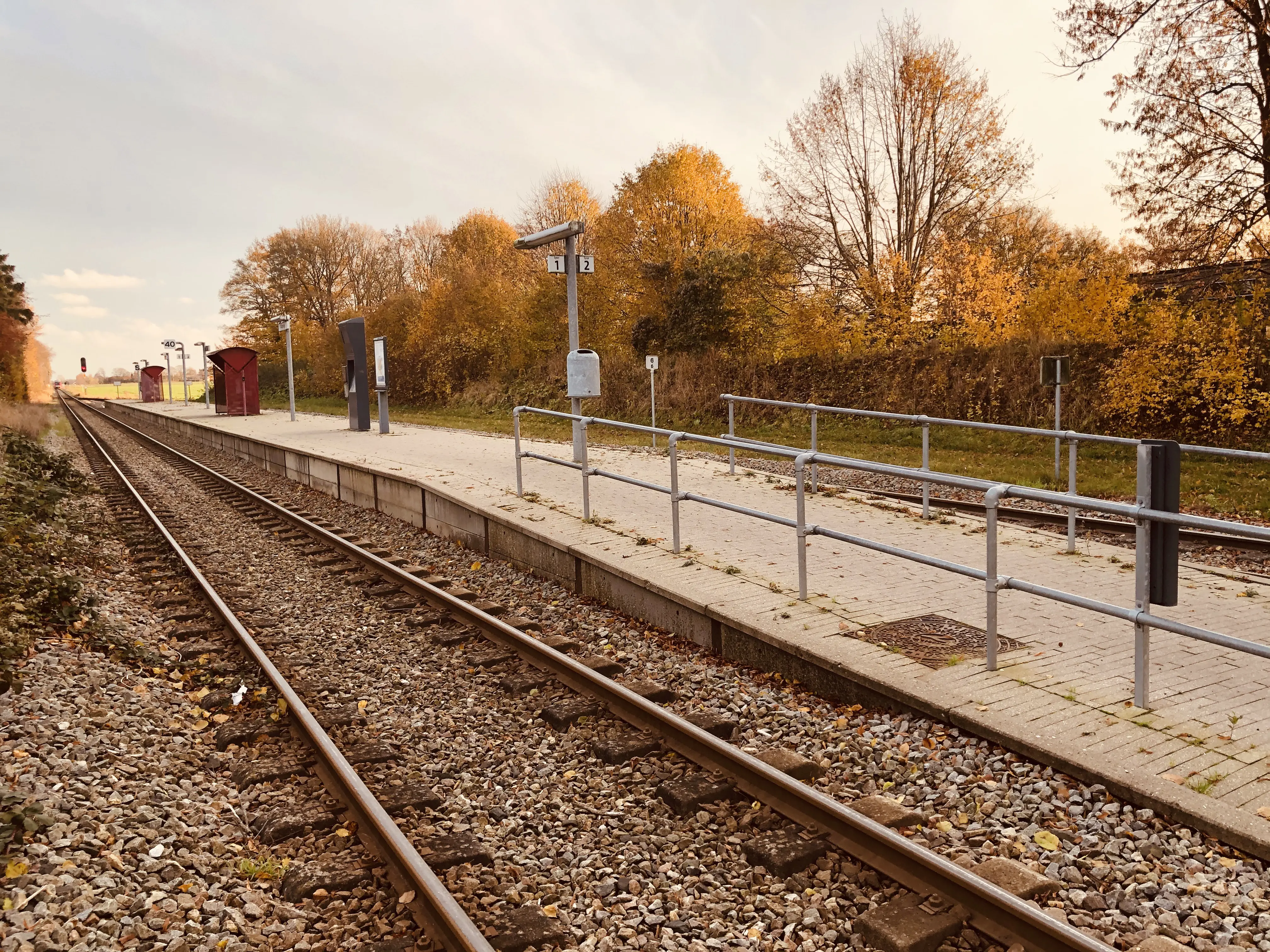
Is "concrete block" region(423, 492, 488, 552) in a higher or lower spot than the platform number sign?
lower

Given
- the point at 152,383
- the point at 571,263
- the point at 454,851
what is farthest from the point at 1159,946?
the point at 152,383

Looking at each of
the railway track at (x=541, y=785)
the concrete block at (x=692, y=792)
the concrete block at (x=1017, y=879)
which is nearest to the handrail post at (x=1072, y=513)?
the railway track at (x=541, y=785)

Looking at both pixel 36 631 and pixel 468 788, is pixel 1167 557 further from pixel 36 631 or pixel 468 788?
pixel 36 631

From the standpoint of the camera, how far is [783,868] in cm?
369

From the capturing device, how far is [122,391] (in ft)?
436

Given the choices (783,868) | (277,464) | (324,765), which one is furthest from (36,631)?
(277,464)

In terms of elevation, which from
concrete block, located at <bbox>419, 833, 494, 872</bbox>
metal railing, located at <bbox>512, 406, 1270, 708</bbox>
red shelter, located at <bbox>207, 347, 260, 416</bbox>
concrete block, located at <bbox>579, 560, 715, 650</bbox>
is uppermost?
red shelter, located at <bbox>207, 347, 260, 416</bbox>

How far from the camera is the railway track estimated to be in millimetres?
3361

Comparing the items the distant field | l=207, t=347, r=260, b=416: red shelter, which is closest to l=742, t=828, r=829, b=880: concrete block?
l=207, t=347, r=260, b=416: red shelter

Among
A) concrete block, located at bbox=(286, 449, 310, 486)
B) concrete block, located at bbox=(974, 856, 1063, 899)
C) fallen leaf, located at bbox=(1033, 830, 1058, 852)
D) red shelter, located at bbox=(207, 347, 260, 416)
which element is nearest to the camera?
concrete block, located at bbox=(974, 856, 1063, 899)

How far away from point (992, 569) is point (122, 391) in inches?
5880

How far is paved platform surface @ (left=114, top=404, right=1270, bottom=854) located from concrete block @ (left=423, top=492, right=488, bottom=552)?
24cm

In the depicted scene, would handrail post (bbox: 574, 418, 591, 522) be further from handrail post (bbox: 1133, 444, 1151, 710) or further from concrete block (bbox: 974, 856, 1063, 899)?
concrete block (bbox: 974, 856, 1063, 899)

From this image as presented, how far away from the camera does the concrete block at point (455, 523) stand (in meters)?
10.4
